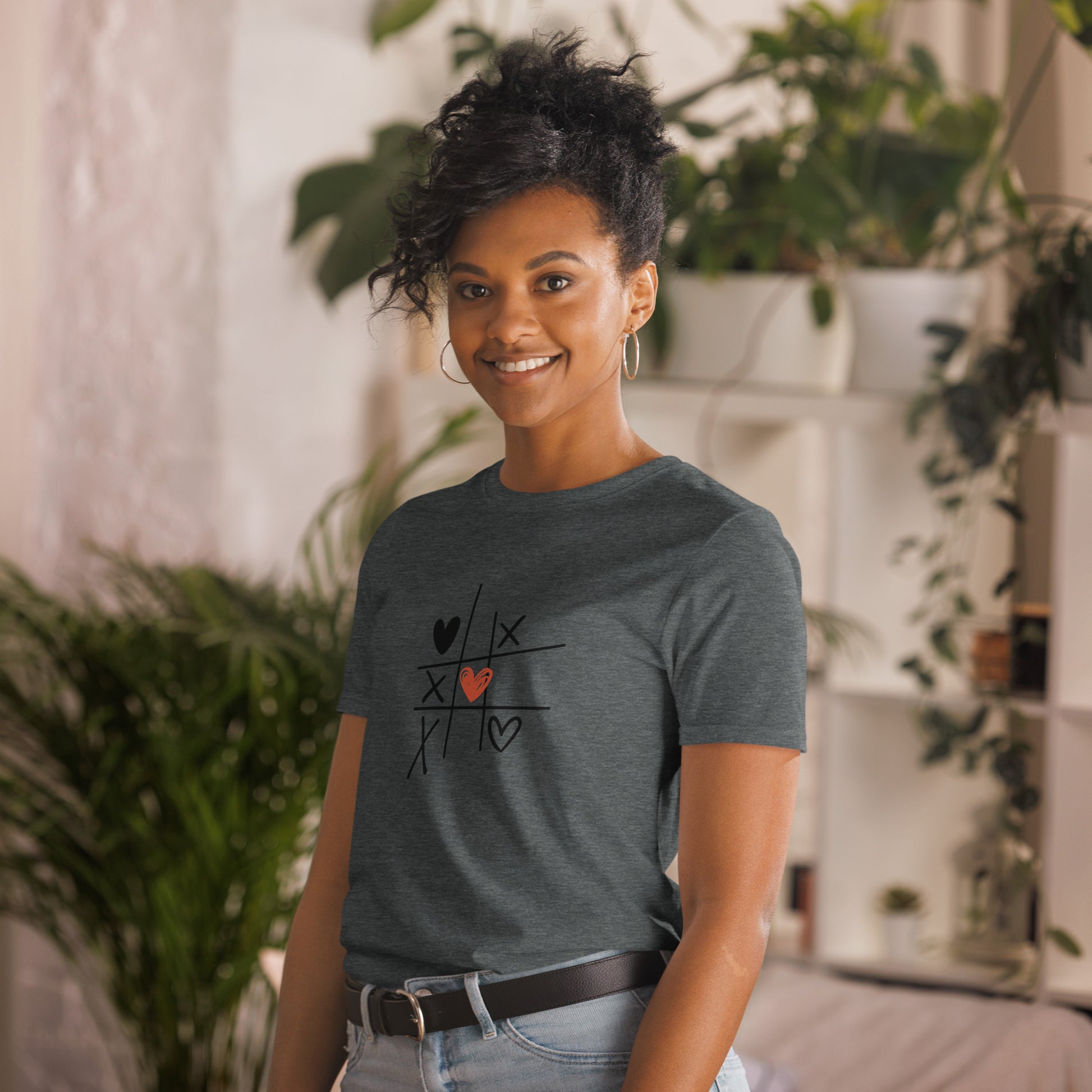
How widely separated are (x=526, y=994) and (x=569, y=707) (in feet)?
0.54

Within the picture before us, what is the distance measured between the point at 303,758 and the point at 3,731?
1.50ft

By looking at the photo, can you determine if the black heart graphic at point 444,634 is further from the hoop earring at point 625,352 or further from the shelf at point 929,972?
the shelf at point 929,972

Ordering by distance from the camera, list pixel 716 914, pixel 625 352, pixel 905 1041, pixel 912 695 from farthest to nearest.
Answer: pixel 912 695, pixel 905 1041, pixel 625 352, pixel 716 914

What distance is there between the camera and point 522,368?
744 mm

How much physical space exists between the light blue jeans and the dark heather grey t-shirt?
0.7 inches

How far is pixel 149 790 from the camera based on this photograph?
1.92 meters

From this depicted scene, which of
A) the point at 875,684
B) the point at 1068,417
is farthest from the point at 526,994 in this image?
the point at 875,684

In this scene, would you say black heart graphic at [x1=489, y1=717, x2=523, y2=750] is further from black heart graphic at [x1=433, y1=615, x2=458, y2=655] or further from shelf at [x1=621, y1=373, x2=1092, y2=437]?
shelf at [x1=621, y1=373, x2=1092, y2=437]

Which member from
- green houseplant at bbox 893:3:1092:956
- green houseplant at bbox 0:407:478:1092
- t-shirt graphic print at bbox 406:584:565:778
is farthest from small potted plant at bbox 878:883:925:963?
t-shirt graphic print at bbox 406:584:565:778

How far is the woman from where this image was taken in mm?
697

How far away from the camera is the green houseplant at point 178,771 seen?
71.9 inches

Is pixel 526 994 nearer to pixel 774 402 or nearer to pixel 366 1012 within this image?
pixel 366 1012

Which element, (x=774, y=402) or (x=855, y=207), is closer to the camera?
(x=855, y=207)

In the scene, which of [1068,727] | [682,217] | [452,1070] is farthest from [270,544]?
[452,1070]
